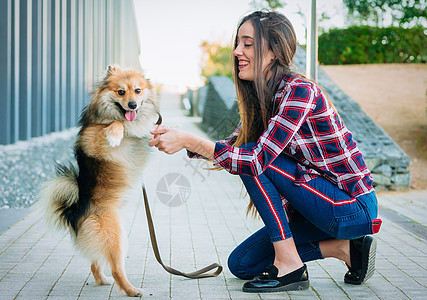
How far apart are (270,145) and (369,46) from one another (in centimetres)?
1889

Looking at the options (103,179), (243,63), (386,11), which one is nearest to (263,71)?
(243,63)

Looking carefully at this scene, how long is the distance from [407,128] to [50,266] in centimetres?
1044

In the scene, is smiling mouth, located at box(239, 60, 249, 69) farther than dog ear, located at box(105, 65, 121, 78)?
No

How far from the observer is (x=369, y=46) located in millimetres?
20109

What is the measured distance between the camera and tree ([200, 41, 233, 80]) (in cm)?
4050

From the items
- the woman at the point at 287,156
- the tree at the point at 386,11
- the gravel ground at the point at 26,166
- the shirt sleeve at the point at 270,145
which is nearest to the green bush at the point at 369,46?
the tree at the point at 386,11

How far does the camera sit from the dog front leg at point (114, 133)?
9.65 ft

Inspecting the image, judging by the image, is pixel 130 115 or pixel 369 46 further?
pixel 369 46

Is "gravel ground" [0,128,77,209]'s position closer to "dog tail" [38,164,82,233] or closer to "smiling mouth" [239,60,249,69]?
"dog tail" [38,164,82,233]

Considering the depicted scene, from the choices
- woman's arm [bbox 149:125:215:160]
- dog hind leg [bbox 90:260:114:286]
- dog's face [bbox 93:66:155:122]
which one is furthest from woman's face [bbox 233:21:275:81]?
dog hind leg [bbox 90:260:114:286]

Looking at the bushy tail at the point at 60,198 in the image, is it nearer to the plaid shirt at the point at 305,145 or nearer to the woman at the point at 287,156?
the woman at the point at 287,156

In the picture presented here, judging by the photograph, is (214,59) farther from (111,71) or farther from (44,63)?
(111,71)

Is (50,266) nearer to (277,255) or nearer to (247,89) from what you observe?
(277,255)

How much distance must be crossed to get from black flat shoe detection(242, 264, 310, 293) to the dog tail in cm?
116
